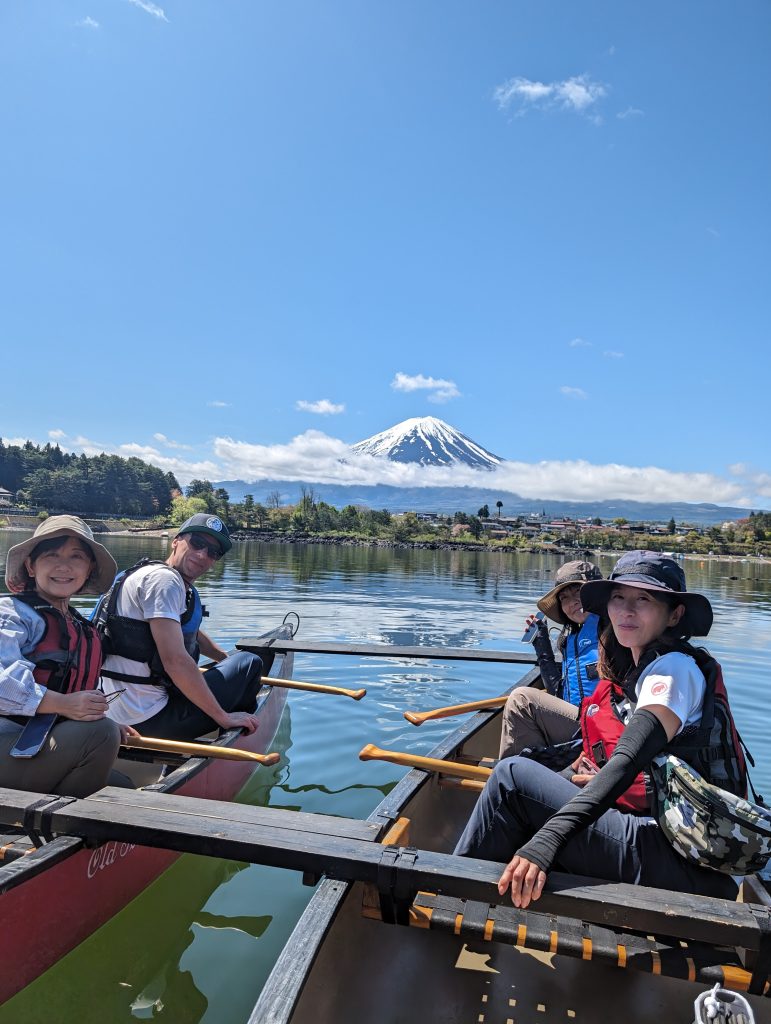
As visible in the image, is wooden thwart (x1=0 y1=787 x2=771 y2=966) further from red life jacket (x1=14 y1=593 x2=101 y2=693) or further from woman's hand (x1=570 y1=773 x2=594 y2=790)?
woman's hand (x1=570 y1=773 x2=594 y2=790)

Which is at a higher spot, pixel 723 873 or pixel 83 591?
pixel 83 591

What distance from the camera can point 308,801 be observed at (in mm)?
6168

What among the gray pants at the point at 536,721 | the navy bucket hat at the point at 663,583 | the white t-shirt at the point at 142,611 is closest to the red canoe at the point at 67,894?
the white t-shirt at the point at 142,611

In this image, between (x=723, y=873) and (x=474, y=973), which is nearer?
(x=723, y=873)

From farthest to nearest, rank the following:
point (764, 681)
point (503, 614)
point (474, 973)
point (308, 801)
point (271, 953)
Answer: point (503, 614), point (764, 681), point (308, 801), point (271, 953), point (474, 973)

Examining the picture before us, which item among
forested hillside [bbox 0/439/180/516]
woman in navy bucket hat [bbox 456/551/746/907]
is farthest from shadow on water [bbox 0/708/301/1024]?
forested hillside [bbox 0/439/180/516]

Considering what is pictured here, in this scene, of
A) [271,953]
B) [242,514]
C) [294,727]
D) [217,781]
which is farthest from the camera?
Answer: [242,514]

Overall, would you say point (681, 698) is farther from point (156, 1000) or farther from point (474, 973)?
point (156, 1000)

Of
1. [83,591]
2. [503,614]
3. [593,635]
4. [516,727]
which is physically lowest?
[503,614]

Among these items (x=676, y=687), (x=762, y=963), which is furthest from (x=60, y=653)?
(x=762, y=963)

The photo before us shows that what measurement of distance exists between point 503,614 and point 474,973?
790 inches

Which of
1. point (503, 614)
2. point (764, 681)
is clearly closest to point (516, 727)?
point (764, 681)

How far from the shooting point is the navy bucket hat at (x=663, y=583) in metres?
2.86

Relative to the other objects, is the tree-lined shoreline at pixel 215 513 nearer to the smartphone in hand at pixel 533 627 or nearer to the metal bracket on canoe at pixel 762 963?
the smartphone in hand at pixel 533 627
